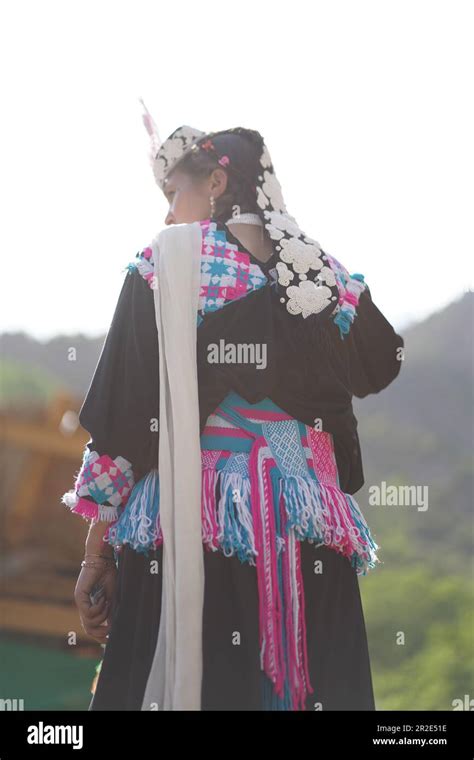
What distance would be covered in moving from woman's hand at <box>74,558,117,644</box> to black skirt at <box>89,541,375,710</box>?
0.04 metres

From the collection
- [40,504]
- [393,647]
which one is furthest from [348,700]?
[40,504]

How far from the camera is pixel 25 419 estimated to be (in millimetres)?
6242

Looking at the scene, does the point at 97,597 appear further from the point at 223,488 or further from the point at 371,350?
the point at 371,350

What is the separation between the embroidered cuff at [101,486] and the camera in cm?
197

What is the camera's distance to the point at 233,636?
190 centimetres

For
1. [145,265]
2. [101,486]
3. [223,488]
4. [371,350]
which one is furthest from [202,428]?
[371,350]

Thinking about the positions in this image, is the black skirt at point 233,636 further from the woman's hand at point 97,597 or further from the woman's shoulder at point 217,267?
the woman's shoulder at point 217,267

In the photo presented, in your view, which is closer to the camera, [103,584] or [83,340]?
[103,584]

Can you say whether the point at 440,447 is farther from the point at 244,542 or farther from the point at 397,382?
the point at 244,542

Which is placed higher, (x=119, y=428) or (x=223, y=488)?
(x=119, y=428)

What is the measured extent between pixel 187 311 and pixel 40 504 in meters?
4.80

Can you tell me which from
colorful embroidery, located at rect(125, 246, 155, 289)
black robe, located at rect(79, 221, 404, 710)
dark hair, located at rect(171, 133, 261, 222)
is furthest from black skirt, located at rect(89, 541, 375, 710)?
dark hair, located at rect(171, 133, 261, 222)

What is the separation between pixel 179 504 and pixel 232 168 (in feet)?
2.57

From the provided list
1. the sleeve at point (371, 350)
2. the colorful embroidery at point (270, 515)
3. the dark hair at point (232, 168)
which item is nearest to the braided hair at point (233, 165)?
the dark hair at point (232, 168)
